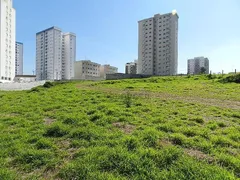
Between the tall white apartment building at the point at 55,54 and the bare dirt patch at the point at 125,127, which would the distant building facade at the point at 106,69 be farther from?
the bare dirt patch at the point at 125,127

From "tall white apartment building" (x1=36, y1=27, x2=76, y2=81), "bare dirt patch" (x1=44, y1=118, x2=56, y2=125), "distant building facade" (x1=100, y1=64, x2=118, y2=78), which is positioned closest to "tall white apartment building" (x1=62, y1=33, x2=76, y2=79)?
"tall white apartment building" (x1=36, y1=27, x2=76, y2=81)

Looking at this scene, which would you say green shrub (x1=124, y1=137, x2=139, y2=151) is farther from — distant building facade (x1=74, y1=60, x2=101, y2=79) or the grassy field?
distant building facade (x1=74, y1=60, x2=101, y2=79)

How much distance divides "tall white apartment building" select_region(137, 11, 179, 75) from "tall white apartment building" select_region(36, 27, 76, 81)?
58999mm

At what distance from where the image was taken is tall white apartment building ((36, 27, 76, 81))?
132000 mm

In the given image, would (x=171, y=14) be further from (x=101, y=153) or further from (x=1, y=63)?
(x=101, y=153)

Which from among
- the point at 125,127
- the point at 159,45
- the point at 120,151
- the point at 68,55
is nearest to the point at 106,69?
the point at 68,55

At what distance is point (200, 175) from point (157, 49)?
103 metres

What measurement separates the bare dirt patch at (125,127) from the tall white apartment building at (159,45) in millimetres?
93935

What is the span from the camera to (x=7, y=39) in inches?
3430

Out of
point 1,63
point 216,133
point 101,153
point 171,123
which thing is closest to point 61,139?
point 101,153

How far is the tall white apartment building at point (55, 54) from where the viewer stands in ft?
433

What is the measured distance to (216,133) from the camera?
561 cm

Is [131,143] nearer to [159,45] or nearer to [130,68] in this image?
[159,45]

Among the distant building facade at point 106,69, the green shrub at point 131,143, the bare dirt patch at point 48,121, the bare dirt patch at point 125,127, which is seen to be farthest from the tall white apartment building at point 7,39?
the green shrub at point 131,143
